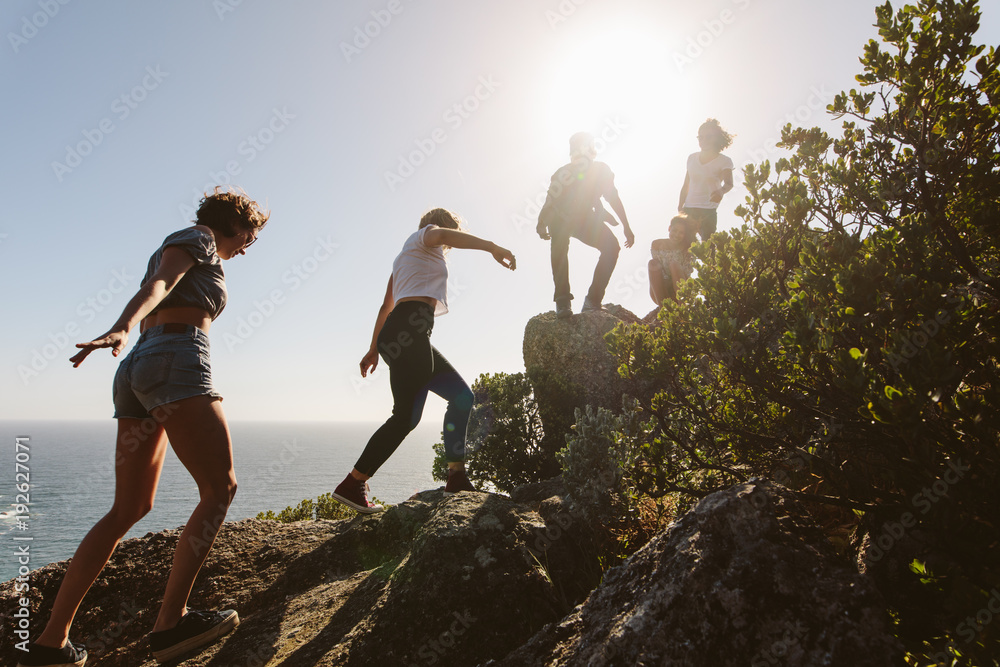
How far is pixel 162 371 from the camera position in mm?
2727

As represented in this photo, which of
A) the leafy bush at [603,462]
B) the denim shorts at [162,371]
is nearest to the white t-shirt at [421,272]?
the leafy bush at [603,462]

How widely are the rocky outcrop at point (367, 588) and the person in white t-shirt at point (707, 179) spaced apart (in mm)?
6909

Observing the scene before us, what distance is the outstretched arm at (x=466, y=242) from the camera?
4.38 m

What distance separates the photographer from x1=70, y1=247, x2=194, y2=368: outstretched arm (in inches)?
88.5

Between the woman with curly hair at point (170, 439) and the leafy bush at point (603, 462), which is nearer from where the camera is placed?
the woman with curly hair at point (170, 439)

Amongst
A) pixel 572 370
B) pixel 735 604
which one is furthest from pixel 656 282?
pixel 735 604

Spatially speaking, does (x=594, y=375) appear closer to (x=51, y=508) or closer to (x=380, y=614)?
(x=380, y=614)

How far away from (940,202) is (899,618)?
6.07 feet

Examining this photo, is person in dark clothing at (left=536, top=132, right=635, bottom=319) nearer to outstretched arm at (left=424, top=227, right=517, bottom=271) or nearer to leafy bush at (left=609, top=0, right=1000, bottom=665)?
outstretched arm at (left=424, top=227, right=517, bottom=271)

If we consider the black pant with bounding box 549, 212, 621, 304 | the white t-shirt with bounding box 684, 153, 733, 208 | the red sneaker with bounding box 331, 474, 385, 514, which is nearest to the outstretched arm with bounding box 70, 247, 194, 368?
the red sneaker with bounding box 331, 474, 385, 514

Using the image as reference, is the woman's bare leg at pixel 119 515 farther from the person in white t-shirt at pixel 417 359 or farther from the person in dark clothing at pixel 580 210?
the person in dark clothing at pixel 580 210

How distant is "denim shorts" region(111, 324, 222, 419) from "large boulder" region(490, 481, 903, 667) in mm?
2331

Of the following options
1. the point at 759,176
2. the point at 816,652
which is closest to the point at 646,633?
the point at 816,652

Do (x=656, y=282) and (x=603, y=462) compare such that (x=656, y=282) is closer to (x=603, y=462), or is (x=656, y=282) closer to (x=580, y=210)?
(x=580, y=210)
